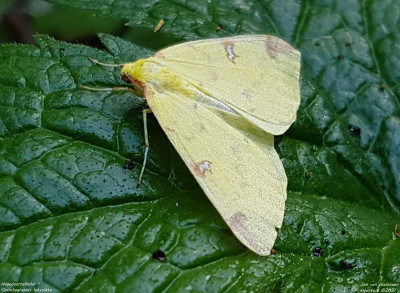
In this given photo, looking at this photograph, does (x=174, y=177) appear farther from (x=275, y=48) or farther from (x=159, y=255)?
(x=275, y=48)

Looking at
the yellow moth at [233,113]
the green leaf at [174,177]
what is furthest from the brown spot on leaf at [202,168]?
the green leaf at [174,177]

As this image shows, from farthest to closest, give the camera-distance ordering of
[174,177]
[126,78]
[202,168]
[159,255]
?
[126,78] → [174,177] → [202,168] → [159,255]

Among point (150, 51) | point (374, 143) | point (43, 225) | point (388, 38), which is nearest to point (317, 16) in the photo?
point (388, 38)

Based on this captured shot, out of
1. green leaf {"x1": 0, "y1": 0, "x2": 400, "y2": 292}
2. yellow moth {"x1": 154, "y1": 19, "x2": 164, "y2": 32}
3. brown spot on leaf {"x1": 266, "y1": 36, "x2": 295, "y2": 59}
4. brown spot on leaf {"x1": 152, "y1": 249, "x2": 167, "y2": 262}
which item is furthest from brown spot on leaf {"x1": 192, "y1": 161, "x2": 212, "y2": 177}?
yellow moth {"x1": 154, "y1": 19, "x2": 164, "y2": 32}

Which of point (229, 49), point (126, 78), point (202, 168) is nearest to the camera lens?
point (202, 168)

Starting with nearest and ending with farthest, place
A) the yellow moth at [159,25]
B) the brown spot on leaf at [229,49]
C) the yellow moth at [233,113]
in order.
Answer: the yellow moth at [233,113] < the brown spot on leaf at [229,49] < the yellow moth at [159,25]

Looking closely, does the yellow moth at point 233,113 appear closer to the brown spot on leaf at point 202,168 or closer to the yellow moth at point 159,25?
the brown spot on leaf at point 202,168

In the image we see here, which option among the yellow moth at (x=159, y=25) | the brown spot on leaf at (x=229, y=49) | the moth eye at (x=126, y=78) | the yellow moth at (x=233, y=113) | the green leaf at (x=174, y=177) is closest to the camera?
the green leaf at (x=174, y=177)

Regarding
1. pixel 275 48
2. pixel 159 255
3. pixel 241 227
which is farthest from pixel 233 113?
pixel 159 255

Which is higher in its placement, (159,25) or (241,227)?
(159,25)

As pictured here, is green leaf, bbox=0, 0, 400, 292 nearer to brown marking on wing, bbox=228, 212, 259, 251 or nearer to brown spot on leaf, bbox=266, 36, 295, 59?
brown marking on wing, bbox=228, 212, 259, 251
